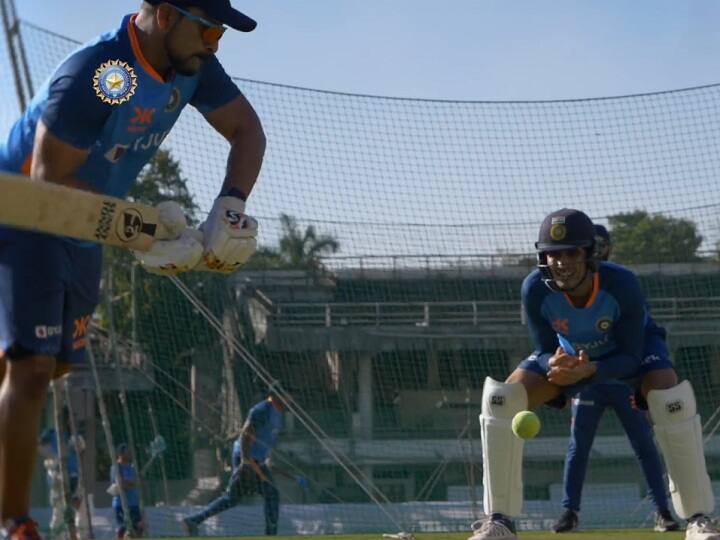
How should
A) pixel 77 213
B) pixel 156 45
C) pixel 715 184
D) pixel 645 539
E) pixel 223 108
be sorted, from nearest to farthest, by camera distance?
pixel 77 213
pixel 156 45
pixel 223 108
pixel 645 539
pixel 715 184

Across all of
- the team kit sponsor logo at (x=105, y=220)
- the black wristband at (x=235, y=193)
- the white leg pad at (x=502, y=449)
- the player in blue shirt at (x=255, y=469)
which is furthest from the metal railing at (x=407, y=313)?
the team kit sponsor logo at (x=105, y=220)

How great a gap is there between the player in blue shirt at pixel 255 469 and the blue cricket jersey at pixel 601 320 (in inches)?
304

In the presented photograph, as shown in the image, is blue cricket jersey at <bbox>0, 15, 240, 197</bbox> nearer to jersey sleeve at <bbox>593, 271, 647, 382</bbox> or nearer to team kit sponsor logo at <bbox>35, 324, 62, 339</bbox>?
team kit sponsor logo at <bbox>35, 324, 62, 339</bbox>

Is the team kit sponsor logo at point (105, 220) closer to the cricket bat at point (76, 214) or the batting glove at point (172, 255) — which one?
the cricket bat at point (76, 214)

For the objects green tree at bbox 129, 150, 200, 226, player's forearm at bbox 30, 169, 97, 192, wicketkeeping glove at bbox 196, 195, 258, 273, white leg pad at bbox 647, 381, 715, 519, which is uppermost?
green tree at bbox 129, 150, 200, 226

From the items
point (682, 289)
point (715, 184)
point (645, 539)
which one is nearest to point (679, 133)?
point (715, 184)

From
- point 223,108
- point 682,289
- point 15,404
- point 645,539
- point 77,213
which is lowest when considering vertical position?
point 645,539

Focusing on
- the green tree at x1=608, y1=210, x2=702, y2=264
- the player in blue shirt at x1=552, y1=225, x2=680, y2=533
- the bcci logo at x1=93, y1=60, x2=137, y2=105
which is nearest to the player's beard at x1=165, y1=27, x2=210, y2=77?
the bcci logo at x1=93, y1=60, x2=137, y2=105

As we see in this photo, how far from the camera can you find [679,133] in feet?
50.4

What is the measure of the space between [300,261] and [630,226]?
4107 mm

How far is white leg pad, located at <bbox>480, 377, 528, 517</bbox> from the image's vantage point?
535 centimetres

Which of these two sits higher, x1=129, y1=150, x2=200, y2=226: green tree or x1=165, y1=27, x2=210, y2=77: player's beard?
x1=129, y1=150, x2=200, y2=226: green tree

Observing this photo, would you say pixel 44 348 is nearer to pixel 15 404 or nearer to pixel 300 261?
pixel 15 404

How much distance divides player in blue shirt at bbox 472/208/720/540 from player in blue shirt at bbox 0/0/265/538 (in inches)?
62.3
